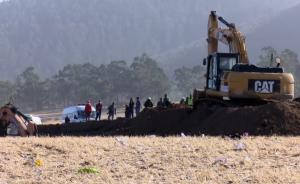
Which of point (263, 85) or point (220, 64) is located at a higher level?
point (220, 64)

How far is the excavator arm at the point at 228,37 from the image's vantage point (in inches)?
1013

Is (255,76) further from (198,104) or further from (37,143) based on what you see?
(37,143)

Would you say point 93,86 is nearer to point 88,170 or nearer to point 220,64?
point 220,64

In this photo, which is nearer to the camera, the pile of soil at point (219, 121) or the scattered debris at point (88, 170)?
the scattered debris at point (88, 170)

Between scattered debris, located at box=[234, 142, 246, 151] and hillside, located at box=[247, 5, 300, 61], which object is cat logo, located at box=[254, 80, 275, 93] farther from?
hillside, located at box=[247, 5, 300, 61]

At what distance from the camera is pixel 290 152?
1415 cm

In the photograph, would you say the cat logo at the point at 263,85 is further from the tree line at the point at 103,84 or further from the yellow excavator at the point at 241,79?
the tree line at the point at 103,84

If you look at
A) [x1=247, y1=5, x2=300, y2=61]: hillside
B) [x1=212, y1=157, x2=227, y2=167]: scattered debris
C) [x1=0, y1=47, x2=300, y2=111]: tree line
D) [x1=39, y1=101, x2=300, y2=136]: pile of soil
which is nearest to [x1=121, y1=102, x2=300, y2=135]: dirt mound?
[x1=39, y1=101, x2=300, y2=136]: pile of soil

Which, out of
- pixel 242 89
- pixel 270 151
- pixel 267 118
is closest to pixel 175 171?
pixel 270 151

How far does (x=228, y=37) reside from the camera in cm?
2658

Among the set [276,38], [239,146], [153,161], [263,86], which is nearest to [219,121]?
[263,86]

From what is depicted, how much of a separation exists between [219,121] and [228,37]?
5.62 metres

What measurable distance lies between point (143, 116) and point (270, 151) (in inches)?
487

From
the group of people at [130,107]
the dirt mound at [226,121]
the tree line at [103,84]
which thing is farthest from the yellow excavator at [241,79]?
the tree line at [103,84]
